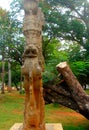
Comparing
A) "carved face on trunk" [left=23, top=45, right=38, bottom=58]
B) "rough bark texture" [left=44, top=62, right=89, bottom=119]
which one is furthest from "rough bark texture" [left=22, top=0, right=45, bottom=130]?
"rough bark texture" [left=44, top=62, right=89, bottom=119]

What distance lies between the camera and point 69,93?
32.8 feet

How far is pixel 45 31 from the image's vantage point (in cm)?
1906

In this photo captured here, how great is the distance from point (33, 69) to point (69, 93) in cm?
371

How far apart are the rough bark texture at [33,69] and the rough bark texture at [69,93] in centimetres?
258

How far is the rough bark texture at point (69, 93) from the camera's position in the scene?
9.52 meters

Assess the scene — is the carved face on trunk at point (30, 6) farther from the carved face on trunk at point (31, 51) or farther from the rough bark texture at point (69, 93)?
the rough bark texture at point (69, 93)

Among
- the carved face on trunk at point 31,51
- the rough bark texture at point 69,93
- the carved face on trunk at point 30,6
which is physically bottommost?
the rough bark texture at point 69,93

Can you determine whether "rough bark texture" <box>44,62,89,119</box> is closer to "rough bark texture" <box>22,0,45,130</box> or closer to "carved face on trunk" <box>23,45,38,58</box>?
"rough bark texture" <box>22,0,45,130</box>

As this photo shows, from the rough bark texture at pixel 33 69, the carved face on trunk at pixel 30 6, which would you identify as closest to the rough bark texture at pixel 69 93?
the rough bark texture at pixel 33 69

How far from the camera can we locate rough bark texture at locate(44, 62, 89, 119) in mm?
9523

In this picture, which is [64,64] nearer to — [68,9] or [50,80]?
[50,80]

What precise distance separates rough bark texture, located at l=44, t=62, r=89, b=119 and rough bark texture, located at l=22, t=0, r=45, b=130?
2584 millimetres

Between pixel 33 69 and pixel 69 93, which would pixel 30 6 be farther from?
pixel 69 93

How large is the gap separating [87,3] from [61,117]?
6.94 meters
